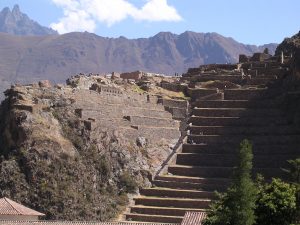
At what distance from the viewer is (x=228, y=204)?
40.6 m

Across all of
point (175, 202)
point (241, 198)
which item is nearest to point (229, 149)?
point (175, 202)

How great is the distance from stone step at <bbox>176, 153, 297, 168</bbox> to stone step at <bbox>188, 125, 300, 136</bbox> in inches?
158

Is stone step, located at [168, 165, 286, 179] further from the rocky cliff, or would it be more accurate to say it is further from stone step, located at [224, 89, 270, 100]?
stone step, located at [224, 89, 270, 100]

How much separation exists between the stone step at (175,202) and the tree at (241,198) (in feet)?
57.6

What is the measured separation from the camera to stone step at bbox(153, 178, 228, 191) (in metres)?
60.7

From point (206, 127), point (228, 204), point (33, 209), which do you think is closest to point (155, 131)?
point (206, 127)

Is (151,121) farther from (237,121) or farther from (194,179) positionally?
(194,179)

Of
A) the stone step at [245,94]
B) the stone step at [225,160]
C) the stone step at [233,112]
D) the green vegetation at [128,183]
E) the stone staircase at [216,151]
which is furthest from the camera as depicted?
the stone step at [245,94]

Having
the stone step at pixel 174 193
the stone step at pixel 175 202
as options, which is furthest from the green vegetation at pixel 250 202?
the stone step at pixel 174 193

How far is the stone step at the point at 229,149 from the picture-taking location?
211 ft

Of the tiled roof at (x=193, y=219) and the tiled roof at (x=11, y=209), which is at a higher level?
the tiled roof at (x=193, y=219)

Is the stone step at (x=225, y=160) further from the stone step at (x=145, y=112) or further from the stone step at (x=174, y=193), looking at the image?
the stone step at (x=145, y=112)

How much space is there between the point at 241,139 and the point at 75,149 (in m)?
15.6

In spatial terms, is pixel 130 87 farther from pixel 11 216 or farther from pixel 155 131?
pixel 11 216
